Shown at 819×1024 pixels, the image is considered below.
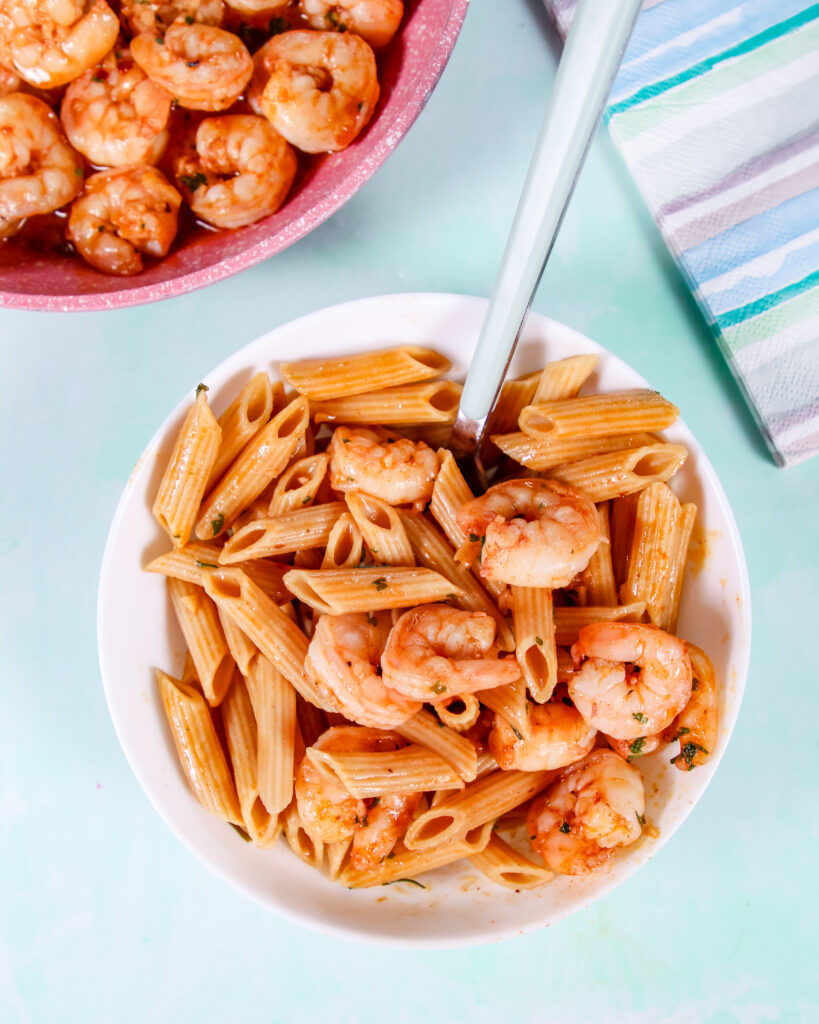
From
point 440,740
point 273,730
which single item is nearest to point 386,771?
point 440,740

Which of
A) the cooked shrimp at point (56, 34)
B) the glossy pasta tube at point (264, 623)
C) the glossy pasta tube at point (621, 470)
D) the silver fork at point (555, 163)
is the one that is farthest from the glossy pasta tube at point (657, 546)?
the cooked shrimp at point (56, 34)

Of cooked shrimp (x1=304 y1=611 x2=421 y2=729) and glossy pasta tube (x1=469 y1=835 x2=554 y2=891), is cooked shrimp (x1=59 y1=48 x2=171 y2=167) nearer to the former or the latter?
cooked shrimp (x1=304 y1=611 x2=421 y2=729)

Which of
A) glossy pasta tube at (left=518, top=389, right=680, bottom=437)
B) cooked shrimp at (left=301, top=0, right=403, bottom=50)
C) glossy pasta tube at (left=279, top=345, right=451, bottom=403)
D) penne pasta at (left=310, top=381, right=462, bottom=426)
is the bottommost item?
glossy pasta tube at (left=518, top=389, right=680, bottom=437)

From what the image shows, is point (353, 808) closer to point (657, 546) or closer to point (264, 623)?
point (264, 623)

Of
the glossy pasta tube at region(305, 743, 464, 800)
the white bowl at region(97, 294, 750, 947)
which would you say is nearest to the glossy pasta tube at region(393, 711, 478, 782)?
the glossy pasta tube at region(305, 743, 464, 800)

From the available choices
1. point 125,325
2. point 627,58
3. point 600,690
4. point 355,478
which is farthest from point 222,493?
point 627,58

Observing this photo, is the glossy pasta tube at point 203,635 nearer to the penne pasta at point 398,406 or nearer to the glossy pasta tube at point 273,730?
the glossy pasta tube at point 273,730
